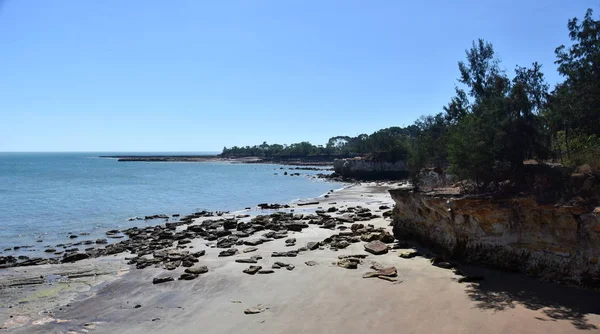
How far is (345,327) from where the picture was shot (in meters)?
10.8

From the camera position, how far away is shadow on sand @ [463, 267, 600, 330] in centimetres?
1070

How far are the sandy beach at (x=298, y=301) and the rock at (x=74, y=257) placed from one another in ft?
6.88

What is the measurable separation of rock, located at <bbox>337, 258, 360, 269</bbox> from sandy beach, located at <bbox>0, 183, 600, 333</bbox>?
0.31 metres

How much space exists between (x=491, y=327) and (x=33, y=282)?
1738 centimetres

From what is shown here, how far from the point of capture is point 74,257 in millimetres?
20484

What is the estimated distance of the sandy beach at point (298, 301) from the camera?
10.8 m

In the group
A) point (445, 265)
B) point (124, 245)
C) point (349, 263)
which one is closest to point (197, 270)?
point (349, 263)

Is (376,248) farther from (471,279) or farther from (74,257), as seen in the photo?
(74,257)

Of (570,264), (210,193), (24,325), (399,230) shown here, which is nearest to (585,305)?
(570,264)

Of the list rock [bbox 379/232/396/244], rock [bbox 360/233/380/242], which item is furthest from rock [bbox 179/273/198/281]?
rock [bbox 379/232/396/244]

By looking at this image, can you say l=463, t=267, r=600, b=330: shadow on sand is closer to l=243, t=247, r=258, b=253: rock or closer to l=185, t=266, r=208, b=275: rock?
l=185, t=266, r=208, b=275: rock

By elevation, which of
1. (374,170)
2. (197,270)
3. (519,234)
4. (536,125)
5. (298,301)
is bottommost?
(197,270)

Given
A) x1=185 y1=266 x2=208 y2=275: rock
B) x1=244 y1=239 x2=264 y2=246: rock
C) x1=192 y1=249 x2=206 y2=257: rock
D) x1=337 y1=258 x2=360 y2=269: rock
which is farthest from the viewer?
x1=244 y1=239 x2=264 y2=246: rock

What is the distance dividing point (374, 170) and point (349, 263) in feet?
213
